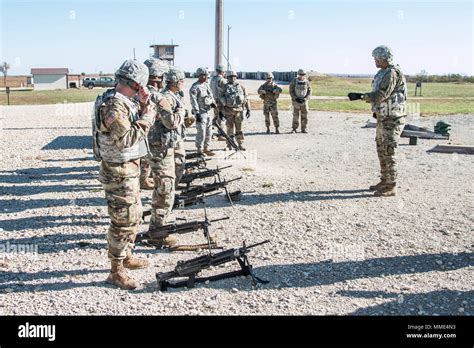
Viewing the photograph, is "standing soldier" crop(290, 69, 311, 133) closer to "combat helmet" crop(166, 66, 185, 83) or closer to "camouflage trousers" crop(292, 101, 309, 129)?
"camouflage trousers" crop(292, 101, 309, 129)

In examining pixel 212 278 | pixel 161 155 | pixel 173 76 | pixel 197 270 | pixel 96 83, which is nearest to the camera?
pixel 197 270

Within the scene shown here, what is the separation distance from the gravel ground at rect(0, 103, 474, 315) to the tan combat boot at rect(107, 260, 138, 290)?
9 cm

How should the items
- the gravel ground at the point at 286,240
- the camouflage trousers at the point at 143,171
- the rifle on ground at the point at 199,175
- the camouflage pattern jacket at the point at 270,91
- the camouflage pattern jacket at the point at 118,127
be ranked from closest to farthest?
the camouflage pattern jacket at the point at 118,127, the gravel ground at the point at 286,240, the rifle on ground at the point at 199,175, the camouflage trousers at the point at 143,171, the camouflage pattern jacket at the point at 270,91

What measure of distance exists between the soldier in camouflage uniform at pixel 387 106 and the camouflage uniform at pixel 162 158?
3297 millimetres

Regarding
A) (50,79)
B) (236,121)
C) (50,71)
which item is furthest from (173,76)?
(50,71)

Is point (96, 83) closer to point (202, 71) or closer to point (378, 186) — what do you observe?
point (202, 71)

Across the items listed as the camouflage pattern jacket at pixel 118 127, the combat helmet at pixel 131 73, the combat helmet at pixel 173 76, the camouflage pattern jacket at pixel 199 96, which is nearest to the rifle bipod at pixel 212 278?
the camouflage pattern jacket at pixel 118 127

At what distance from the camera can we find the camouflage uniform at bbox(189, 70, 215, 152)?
34.4 ft

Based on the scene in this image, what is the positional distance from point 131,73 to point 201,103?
6.28 metres

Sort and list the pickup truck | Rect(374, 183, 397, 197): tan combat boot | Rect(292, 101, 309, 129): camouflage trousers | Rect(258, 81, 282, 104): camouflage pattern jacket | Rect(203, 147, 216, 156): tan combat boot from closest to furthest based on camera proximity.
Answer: Rect(374, 183, 397, 197): tan combat boot → Rect(203, 147, 216, 156): tan combat boot → Rect(258, 81, 282, 104): camouflage pattern jacket → Rect(292, 101, 309, 129): camouflage trousers → the pickup truck

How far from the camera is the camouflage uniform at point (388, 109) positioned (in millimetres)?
7828

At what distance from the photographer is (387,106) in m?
8.00

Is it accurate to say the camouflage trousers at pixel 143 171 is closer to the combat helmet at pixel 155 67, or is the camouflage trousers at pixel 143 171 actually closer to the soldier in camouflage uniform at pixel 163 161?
the soldier in camouflage uniform at pixel 163 161

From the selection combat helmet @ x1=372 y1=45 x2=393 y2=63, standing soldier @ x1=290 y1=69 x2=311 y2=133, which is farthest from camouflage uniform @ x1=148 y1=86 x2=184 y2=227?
standing soldier @ x1=290 y1=69 x2=311 y2=133
